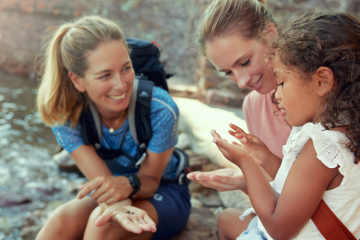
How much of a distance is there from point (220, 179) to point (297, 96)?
48 centimetres

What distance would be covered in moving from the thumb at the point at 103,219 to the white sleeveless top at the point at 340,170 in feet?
2.60

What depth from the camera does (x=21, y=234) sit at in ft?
6.98

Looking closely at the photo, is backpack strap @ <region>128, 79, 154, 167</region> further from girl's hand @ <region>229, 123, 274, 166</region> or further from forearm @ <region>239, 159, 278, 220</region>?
forearm @ <region>239, 159, 278, 220</region>

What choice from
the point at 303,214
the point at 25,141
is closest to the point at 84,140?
the point at 303,214

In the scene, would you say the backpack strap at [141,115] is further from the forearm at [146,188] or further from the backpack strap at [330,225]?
the backpack strap at [330,225]

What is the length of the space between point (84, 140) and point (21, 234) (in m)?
0.87

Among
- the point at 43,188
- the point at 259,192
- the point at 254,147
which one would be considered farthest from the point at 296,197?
the point at 43,188

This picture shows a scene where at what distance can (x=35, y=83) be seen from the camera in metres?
6.66

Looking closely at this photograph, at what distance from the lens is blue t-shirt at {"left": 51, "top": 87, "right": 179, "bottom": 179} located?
1.82 m

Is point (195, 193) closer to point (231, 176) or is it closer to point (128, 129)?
point (128, 129)

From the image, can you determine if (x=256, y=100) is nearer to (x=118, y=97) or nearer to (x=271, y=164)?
(x=271, y=164)

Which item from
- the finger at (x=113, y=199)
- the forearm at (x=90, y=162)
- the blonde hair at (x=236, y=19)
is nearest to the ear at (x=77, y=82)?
the forearm at (x=90, y=162)

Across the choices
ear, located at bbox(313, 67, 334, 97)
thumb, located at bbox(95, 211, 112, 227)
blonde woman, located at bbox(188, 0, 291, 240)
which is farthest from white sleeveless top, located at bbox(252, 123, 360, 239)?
thumb, located at bbox(95, 211, 112, 227)

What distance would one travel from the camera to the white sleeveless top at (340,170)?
0.98 meters
